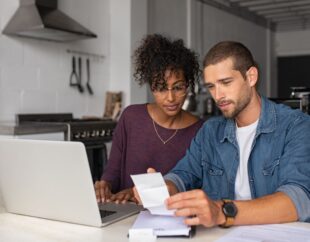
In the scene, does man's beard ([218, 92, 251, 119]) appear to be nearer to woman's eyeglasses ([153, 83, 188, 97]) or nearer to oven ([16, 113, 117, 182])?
woman's eyeglasses ([153, 83, 188, 97])

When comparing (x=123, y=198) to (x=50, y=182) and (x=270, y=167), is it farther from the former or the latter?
(x=270, y=167)

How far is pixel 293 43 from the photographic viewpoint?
7.67 metres

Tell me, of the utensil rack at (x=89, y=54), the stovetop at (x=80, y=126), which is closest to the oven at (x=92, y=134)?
the stovetop at (x=80, y=126)

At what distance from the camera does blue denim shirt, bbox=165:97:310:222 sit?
130 cm

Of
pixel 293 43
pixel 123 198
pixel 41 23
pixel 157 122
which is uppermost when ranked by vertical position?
Result: pixel 293 43

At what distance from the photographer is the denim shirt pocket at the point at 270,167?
1427 millimetres

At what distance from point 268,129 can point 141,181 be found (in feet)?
1.91

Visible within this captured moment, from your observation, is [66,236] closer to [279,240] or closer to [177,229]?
[177,229]

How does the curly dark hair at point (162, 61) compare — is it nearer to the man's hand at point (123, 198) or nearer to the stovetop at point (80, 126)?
the man's hand at point (123, 198)

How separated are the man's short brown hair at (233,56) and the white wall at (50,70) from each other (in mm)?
2118

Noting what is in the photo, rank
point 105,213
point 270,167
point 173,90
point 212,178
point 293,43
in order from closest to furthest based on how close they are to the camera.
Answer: point 105,213, point 270,167, point 212,178, point 173,90, point 293,43

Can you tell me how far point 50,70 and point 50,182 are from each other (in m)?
2.50

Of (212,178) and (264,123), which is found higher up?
(264,123)

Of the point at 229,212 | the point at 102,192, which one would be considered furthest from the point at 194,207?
the point at 102,192
